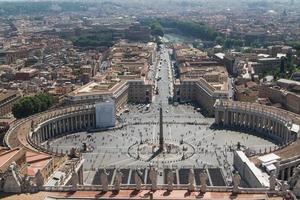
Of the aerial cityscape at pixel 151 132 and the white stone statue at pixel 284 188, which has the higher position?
the white stone statue at pixel 284 188

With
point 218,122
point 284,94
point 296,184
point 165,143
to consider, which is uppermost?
point 296,184

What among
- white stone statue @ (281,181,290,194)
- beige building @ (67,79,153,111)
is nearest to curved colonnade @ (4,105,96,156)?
beige building @ (67,79,153,111)

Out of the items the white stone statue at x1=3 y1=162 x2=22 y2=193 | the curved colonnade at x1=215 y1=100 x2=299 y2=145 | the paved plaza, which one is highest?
the white stone statue at x1=3 y1=162 x2=22 y2=193

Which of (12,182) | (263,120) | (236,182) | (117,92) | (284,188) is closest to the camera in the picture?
(284,188)

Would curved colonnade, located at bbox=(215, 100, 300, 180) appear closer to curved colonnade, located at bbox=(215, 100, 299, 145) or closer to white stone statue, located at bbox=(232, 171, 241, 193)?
curved colonnade, located at bbox=(215, 100, 299, 145)

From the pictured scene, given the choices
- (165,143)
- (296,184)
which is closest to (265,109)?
(165,143)

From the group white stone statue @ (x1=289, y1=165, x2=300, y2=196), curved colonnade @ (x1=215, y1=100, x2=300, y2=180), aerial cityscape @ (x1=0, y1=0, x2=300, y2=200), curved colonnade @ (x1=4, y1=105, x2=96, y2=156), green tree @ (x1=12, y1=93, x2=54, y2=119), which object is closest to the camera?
white stone statue @ (x1=289, y1=165, x2=300, y2=196)

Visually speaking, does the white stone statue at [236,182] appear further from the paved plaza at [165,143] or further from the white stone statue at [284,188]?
the paved plaza at [165,143]

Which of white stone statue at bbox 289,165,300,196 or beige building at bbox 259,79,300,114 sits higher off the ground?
white stone statue at bbox 289,165,300,196

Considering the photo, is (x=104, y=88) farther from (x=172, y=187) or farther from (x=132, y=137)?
(x=172, y=187)

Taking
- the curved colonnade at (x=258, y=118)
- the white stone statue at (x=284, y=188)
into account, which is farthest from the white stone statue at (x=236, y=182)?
the curved colonnade at (x=258, y=118)

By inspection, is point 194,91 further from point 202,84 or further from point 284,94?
point 284,94
